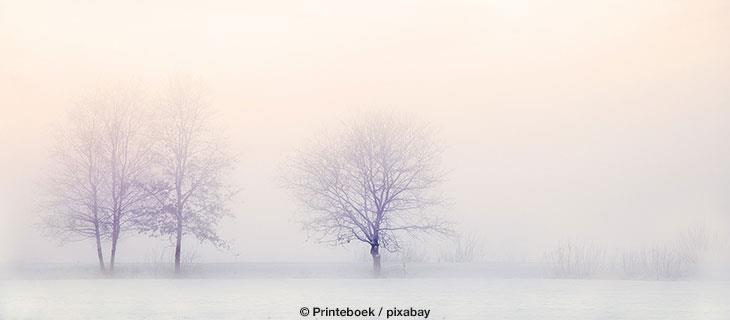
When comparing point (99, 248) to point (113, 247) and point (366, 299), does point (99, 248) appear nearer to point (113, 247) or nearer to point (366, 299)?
point (113, 247)

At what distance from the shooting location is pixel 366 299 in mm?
32875

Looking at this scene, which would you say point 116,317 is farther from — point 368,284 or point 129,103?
point 129,103

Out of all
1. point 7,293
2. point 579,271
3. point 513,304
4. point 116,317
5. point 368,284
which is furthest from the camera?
point 579,271

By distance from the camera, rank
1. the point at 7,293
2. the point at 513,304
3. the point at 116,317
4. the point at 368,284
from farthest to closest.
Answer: the point at 368,284 < the point at 7,293 < the point at 513,304 < the point at 116,317

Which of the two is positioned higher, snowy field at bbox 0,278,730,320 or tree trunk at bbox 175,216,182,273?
tree trunk at bbox 175,216,182,273

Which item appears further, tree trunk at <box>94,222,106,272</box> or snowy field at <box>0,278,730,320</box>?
tree trunk at <box>94,222,106,272</box>

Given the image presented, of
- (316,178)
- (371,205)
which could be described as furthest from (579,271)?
(316,178)

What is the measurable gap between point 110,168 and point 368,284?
19.5 meters

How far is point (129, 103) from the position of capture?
5291 cm

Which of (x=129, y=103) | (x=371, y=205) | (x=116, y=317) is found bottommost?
(x=116, y=317)

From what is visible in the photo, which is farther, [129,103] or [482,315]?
[129,103]

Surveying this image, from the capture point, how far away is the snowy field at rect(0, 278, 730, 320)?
92.5ft

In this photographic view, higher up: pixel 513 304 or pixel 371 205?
pixel 371 205

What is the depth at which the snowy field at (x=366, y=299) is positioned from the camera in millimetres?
28188
